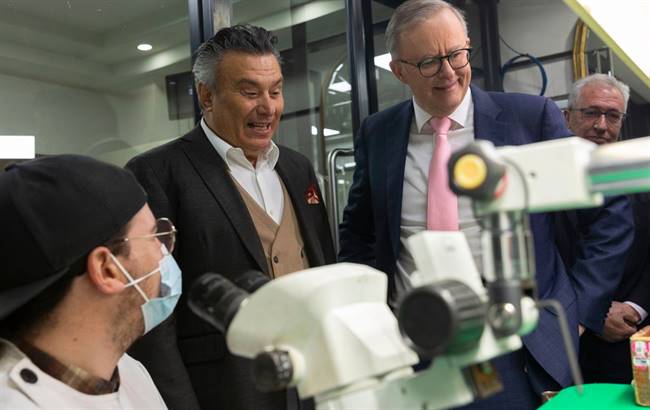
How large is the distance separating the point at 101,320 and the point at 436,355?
766 mm

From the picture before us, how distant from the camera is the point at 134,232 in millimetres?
1169

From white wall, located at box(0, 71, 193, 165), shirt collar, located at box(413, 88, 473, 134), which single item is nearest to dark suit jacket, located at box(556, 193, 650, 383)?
shirt collar, located at box(413, 88, 473, 134)

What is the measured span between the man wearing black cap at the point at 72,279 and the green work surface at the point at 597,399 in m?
0.94

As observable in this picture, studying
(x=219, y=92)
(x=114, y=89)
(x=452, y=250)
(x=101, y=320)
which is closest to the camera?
(x=452, y=250)

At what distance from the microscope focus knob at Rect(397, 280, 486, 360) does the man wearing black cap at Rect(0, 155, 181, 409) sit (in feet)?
2.24

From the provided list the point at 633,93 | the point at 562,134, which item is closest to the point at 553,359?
the point at 562,134

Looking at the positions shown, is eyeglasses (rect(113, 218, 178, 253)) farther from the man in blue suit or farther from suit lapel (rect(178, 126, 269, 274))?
the man in blue suit

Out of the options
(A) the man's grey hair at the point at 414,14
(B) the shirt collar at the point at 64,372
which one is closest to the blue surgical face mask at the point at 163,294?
(B) the shirt collar at the point at 64,372

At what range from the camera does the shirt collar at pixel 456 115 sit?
5.78 feet

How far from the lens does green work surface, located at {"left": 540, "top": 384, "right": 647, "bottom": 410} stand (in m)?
1.41

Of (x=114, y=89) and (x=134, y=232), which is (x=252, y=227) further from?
(x=114, y=89)

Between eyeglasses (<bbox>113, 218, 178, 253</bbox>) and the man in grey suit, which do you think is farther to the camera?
the man in grey suit

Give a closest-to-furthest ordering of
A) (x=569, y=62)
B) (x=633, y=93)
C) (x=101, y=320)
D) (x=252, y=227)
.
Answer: (x=101, y=320), (x=252, y=227), (x=633, y=93), (x=569, y=62)

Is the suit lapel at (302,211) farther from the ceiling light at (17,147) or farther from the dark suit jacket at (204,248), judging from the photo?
the ceiling light at (17,147)
